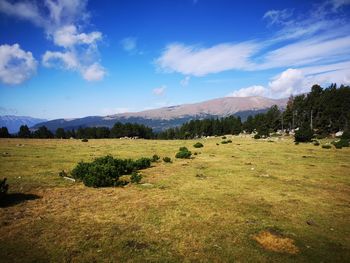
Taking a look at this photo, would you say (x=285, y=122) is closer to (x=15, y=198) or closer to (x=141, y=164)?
(x=141, y=164)

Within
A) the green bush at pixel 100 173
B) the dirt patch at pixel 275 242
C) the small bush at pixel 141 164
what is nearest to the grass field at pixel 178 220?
the dirt patch at pixel 275 242

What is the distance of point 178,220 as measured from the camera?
1298cm

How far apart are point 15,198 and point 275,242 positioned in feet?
49.6

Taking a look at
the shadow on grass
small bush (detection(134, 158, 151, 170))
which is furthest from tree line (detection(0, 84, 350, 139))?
the shadow on grass

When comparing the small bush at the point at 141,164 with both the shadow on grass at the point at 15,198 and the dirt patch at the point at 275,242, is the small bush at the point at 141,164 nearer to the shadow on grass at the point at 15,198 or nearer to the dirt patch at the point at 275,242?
the shadow on grass at the point at 15,198

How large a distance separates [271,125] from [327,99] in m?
26.2

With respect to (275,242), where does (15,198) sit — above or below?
above

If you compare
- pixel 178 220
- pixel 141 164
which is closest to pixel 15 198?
pixel 178 220

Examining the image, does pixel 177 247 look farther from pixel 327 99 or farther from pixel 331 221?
pixel 327 99

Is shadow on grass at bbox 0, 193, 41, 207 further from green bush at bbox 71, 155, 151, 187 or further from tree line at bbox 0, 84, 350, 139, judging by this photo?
tree line at bbox 0, 84, 350, 139

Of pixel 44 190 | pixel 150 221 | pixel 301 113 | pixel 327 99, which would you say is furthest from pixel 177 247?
pixel 301 113

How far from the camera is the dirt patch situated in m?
10.5

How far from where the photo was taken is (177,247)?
10398 millimetres

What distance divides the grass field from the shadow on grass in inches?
3.4
